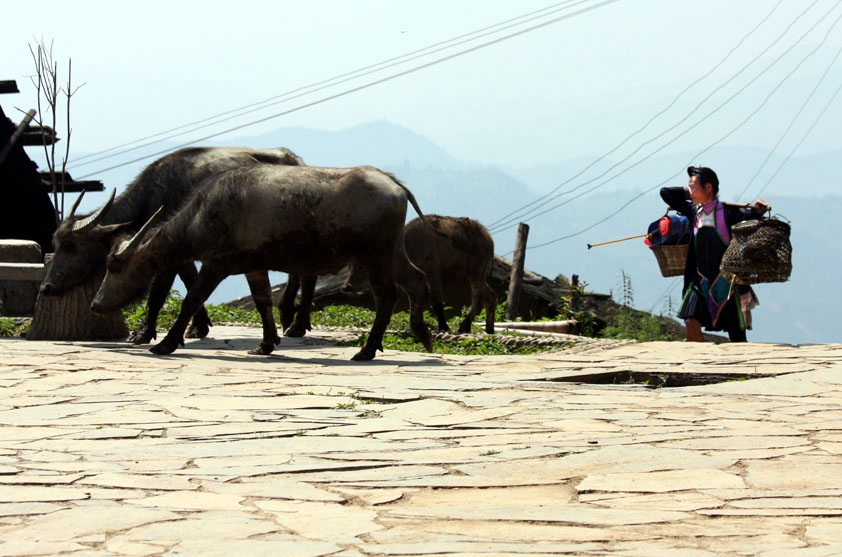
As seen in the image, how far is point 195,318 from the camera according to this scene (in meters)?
11.6

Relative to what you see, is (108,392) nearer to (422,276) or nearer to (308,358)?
(308,358)

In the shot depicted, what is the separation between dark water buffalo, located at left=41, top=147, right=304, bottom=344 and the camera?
10828 mm

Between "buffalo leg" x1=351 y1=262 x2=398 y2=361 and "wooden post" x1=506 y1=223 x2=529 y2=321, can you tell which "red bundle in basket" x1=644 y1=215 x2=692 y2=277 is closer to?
"buffalo leg" x1=351 y1=262 x2=398 y2=361

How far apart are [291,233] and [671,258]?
181 inches

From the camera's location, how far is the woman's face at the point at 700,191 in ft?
39.4

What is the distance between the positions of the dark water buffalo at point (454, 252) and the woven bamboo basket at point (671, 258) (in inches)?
86.8

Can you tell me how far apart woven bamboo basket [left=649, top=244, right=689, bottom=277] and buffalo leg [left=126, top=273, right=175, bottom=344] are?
5134mm

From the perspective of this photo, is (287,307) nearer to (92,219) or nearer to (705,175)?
(92,219)

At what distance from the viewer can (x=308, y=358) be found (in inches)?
384

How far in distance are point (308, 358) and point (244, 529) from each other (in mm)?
6296

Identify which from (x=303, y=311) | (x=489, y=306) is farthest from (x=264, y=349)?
(x=489, y=306)

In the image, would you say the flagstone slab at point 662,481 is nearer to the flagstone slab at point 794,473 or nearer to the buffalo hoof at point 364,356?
the flagstone slab at point 794,473

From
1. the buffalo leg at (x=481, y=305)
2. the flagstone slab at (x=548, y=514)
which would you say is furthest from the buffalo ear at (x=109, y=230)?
the flagstone slab at (x=548, y=514)

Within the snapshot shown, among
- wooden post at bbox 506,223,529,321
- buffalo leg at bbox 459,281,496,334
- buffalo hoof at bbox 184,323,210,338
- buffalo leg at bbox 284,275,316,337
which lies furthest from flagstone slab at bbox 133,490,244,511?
wooden post at bbox 506,223,529,321
